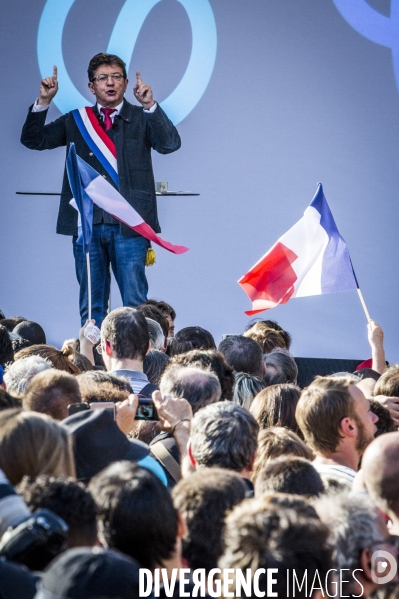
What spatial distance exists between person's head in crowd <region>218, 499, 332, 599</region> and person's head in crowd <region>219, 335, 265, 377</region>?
7.46 feet

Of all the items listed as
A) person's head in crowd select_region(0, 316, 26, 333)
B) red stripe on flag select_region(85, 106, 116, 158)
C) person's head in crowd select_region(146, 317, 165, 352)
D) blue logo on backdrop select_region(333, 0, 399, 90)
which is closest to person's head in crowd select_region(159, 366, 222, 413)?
person's head in crowd select_region(146, 317, 165, 352)

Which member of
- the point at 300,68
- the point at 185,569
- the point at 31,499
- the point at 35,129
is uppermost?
the point at 300,68

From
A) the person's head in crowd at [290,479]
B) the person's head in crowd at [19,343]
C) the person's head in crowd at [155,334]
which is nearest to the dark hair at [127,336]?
the person's head in crowd at [155,334]

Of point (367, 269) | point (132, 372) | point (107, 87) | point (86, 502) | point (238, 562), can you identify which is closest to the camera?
point (238, 562)

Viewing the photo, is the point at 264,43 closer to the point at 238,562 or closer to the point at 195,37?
the point at 195,37

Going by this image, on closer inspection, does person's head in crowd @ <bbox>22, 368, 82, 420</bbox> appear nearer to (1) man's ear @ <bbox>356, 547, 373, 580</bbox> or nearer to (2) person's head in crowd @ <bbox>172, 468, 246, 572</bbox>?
(2) person's head in crowd @ <bbox>172, 468, 246, 572</bbox>

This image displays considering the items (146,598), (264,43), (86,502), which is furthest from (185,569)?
(264,43)

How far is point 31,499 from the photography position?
1.58 metres

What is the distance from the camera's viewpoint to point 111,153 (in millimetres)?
5352

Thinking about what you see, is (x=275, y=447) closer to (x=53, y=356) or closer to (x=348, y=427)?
(x=348, y=427)

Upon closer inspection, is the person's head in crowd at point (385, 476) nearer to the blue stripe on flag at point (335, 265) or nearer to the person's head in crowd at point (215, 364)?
the person's head in crowd at point (215, 364)

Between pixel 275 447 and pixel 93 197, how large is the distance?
2855 millimetres

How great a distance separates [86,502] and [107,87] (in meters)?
4.01

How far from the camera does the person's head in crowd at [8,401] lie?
234 centimetres
